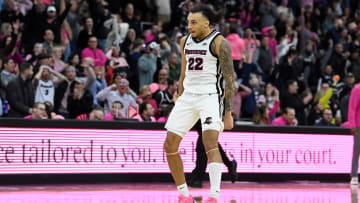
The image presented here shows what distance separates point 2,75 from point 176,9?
6.62m

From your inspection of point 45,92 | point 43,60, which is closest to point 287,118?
point 45,92

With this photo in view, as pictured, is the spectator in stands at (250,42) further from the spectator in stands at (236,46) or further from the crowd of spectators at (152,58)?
the spectator in stands at (236,46)

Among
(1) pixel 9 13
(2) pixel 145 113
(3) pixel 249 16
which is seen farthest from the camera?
(3) pixel 249 16

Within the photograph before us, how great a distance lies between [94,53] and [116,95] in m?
1.96

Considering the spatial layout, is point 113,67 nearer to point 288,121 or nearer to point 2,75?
point 2,75

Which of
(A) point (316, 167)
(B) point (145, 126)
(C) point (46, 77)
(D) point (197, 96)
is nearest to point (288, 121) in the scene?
(A) point (316, 167)

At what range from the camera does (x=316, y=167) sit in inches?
571

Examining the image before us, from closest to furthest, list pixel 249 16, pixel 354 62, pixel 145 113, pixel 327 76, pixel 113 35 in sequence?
pixel 145 113, pixel 113 35, pixel 327 76, pixel 249 16, pixel 354 62

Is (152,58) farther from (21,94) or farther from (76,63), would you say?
(21,94)

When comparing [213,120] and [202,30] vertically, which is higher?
[202,30]

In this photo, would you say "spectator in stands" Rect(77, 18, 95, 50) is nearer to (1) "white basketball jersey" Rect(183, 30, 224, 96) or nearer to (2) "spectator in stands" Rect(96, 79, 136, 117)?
(2) "spectator in stands" Rect(96, 79, 136, 117)

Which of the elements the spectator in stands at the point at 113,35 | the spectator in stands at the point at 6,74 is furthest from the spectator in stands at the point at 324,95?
the spectator in stands at the point at 6,74

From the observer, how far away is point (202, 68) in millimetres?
8281

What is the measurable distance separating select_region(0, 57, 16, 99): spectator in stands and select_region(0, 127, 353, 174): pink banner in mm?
2599
